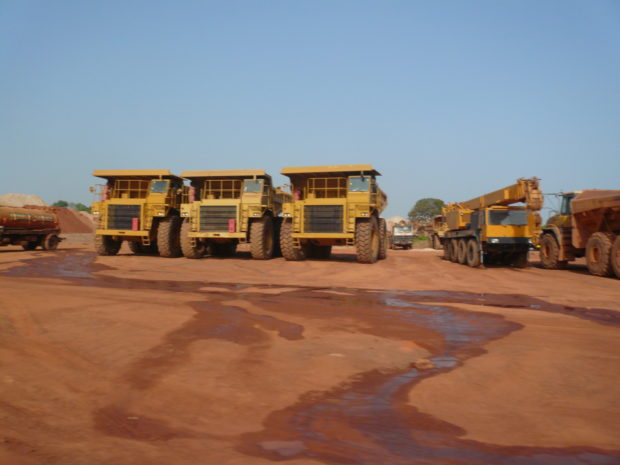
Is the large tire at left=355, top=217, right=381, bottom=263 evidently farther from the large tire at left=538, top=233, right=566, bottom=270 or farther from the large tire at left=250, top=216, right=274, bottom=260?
Answer: the large tire at left=538, top=233, right=566, bottom=270

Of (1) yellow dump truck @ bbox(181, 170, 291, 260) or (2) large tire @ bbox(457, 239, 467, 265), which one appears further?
(2) large tire @ bbox(457, 239, 467, 265)

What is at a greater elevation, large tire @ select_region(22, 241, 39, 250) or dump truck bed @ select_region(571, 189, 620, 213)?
dump truck bed @ select_region(571, 189, 620, 213)

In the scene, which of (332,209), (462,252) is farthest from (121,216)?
(462,252)

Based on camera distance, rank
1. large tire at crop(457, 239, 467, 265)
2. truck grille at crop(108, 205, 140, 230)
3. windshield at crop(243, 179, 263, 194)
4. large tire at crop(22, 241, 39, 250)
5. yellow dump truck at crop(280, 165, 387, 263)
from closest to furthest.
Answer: yellow dump truck at crop(280, 165, 387, 263) < windshield at crop(243, 179, 263, 194) < large tire at crop(457, 239, 467, 265) < truck grille at crop(108, 205, 140, 230) < large tire at crop(22, 241, 39, 250)

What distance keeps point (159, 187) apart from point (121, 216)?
5.84 ft

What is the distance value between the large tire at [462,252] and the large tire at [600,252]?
159 inches

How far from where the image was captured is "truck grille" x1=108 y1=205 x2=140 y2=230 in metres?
17.2

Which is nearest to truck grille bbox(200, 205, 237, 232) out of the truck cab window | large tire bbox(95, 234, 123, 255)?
large tire bbox(95, 234, 123, 255)

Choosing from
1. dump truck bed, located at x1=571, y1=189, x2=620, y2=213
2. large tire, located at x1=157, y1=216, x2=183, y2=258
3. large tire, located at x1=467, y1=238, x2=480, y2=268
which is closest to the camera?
dump truck bed, located at x1=571, y1=189, x2=620, y2=213

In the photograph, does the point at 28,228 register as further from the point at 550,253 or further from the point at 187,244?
Answer: the point at 550,253

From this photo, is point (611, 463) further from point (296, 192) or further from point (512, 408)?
point (296, 192)

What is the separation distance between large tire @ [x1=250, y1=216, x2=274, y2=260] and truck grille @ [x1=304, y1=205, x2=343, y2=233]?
1702 mm

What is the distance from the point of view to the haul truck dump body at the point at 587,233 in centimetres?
1244

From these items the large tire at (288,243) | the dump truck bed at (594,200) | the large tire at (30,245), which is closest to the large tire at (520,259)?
the dump truck bed at (594,200)
